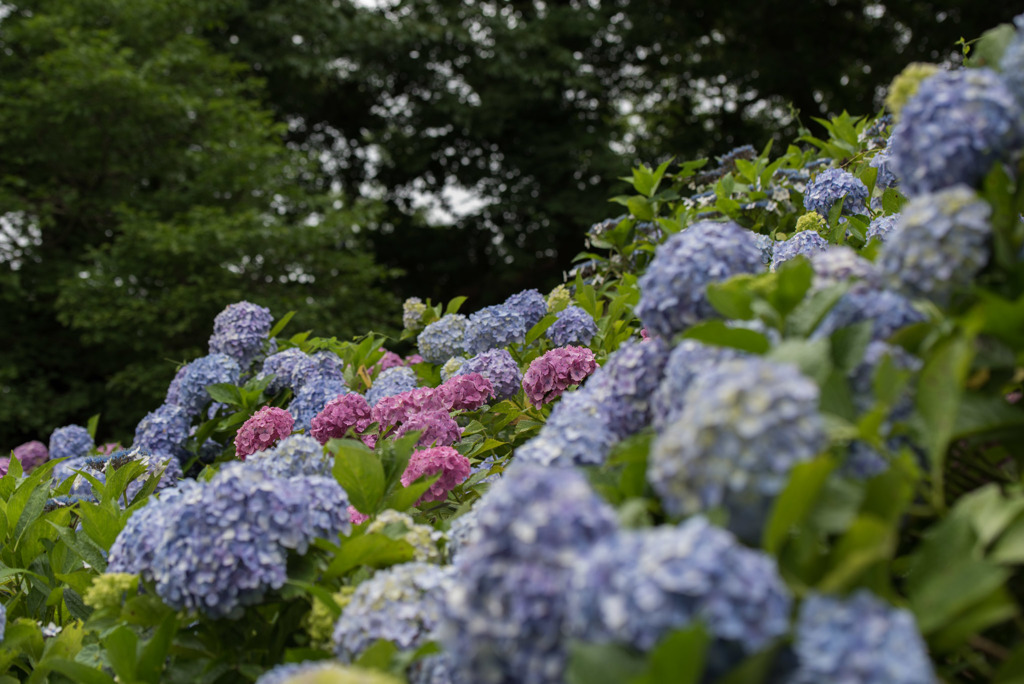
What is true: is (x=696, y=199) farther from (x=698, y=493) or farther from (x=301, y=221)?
(x=301, y=221)

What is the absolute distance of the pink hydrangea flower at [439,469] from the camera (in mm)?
1836

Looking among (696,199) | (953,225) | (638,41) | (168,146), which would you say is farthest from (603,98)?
(953,225)

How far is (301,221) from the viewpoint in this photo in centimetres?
984

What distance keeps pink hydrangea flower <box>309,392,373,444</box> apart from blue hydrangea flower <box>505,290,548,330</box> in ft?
2.36

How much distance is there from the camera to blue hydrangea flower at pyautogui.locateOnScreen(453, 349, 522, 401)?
2.41 meters

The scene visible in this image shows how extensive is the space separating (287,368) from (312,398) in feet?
1.05

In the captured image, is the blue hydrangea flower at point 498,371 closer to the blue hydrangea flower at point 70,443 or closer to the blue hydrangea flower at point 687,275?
the blue hydrangea flower at point 687,275

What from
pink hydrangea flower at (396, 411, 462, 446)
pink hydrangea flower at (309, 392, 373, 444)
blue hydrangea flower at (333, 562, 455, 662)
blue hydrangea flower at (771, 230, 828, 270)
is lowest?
blue hydrangea flower at (333, 562, 455, 662)

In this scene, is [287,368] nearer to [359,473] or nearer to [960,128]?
[359,473]

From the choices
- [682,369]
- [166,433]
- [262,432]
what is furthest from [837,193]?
[166,433]

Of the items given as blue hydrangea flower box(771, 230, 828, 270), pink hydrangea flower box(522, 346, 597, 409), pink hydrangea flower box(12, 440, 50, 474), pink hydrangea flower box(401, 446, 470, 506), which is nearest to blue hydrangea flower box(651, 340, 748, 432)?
pink hydrangea flower box(401, 446, 470, 506)

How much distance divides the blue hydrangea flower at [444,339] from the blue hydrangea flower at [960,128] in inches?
73.7

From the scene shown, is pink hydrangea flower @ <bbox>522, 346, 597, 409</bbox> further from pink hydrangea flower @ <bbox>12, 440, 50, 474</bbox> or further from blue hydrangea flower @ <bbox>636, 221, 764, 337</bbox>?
pink hydrangea flower @ <bbox>12, 440, 50, 474</bbox>

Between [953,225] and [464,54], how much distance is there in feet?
37.7
